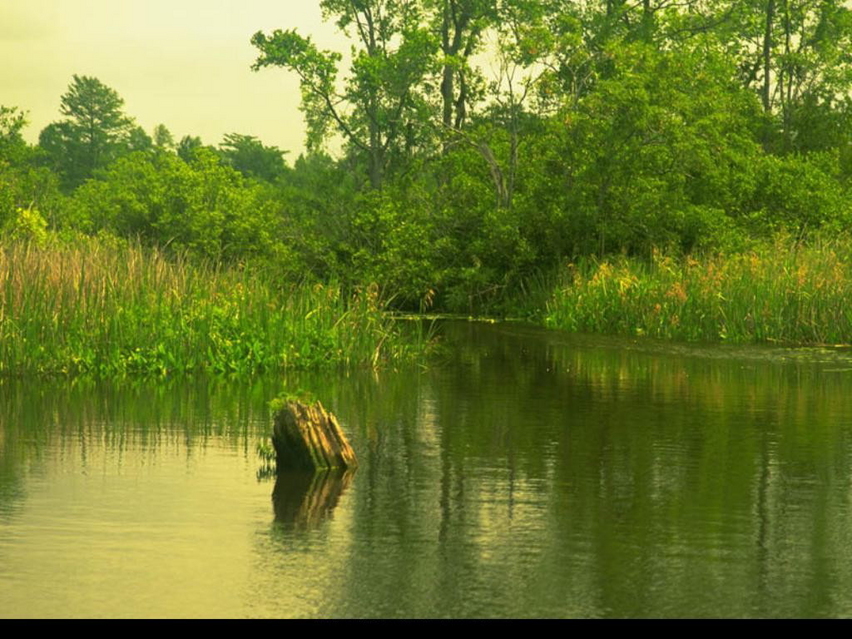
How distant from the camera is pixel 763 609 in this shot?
6930 millimetres

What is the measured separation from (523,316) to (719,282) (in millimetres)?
9303

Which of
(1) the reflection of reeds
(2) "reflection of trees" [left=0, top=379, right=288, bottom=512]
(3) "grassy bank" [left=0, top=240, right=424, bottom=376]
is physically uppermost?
(3) "grassy bank" [left=0, top=240, right=424, bottom=376]

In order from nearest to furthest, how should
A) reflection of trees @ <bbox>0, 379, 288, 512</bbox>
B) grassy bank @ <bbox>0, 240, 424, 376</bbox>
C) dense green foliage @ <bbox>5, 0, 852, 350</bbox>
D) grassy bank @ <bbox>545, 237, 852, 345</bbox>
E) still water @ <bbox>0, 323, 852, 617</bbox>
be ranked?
still water @ <bbox>0, 323, 852, 617</bbox> < reflection of trees @ <bbox>0, 379, 288, 512</bbox> < grassy bank @ <bbox>0, 240, 424, 376</bbox> < grassy bank @ <bbox>545, 237, 852, 345</bbox> < dense green foliage @ <bbox>5, 0, 852, 350</bbox>

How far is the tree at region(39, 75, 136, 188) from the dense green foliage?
61536mm

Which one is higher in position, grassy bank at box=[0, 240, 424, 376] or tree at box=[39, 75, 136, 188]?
tree at box=[39, 75, 136, 188]

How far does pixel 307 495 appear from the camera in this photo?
1037 cm

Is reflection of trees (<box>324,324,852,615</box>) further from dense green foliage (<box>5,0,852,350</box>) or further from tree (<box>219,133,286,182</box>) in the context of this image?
tree (<box>219,133,286,182</box>)

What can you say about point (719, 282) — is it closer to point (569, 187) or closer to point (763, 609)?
point (569, 187)

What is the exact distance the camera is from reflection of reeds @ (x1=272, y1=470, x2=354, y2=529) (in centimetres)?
941

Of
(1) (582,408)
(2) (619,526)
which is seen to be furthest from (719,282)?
(2) (619,526)

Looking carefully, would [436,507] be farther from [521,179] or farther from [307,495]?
[521,179]

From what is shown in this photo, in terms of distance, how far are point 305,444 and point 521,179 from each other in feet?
105

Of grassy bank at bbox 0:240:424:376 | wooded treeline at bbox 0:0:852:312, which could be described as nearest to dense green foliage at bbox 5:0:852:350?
wooded treeline at bbox 0:0:852:312

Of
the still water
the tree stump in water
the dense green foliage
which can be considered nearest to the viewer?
the still water
